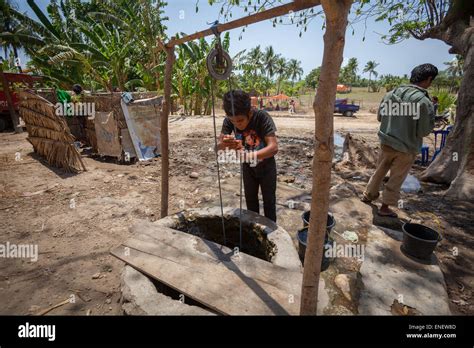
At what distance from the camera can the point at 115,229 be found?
3916 millimetres

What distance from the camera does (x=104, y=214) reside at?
4.32m

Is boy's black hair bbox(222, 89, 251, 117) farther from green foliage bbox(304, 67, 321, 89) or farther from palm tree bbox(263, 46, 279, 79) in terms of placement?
green foliage bbox(304, 67, 321, 89)

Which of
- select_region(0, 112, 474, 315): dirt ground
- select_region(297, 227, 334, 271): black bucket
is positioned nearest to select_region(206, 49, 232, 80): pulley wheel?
select_region(297, 227, 334, 271): black bucket

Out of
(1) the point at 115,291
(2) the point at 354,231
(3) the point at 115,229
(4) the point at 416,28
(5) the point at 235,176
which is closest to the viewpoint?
(1) the point at 115,291

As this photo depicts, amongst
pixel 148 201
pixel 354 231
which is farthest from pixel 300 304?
pixel 148 201

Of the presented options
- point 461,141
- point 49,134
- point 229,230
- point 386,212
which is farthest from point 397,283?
point 49,134

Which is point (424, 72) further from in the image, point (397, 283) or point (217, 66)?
point (217, 66)

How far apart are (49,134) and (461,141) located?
903 centimetres

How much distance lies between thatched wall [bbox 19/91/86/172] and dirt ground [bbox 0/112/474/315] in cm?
31
